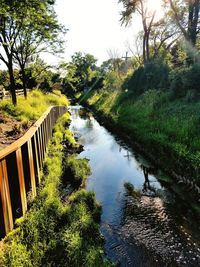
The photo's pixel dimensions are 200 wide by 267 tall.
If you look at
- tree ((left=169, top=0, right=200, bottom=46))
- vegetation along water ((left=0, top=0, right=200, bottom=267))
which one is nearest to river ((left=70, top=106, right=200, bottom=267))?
vegetation along water ((left=0, top=0, right=200, bottom=267))

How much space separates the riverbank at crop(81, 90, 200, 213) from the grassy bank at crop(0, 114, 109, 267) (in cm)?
310

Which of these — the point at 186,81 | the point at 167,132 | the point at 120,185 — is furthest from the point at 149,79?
the point at 120,185

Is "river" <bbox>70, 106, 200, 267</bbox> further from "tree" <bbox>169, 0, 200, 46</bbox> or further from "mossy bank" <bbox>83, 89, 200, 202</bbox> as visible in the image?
"tree" <bbox>169, 0, 200, 46</bbox>

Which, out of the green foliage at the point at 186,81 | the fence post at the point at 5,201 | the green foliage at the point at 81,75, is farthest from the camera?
the green foliage at the point at 81,75

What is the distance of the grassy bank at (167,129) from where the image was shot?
8312mm

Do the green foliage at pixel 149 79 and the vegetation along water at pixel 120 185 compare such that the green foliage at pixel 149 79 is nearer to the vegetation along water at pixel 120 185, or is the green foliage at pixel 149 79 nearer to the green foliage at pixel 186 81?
the vegetation along water at pixel 120 185

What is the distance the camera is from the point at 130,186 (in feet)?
27.5

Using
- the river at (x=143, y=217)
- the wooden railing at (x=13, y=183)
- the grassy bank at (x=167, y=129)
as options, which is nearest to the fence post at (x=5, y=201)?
the wooden railing at (x=13, y=183)

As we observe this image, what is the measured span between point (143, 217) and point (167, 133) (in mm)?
5222

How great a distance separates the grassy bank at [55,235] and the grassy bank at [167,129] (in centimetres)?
344

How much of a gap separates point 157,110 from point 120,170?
5661 mm

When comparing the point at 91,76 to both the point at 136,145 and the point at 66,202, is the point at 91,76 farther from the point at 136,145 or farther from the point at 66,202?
the point at 66,202

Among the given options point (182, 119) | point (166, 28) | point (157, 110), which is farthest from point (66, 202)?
point (166, 28)

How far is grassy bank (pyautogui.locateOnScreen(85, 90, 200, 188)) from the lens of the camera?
831 cm
